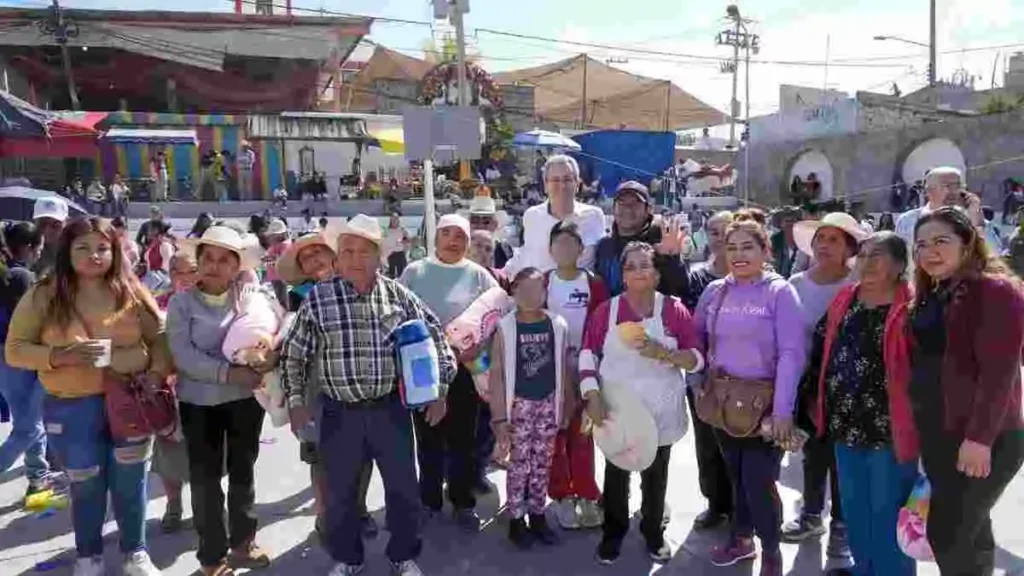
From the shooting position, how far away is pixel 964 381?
2771 mm

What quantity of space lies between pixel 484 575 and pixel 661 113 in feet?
122

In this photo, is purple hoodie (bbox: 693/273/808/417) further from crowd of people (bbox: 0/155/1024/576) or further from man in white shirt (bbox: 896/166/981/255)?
man in white shirt (bbox: 896/166/981/255)

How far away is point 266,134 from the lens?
22375mm

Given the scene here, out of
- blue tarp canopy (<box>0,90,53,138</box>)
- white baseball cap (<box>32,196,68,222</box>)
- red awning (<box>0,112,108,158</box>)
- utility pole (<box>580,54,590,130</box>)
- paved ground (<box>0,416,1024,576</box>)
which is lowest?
paved ground (<box>0,416,1024,576</box>)

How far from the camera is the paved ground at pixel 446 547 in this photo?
3848 millimetres

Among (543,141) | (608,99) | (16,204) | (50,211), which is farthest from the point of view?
(608,99)

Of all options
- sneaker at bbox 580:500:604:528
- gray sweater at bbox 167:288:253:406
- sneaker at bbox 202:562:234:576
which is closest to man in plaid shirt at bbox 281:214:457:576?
gray sweater at bbox 167:288:253:406

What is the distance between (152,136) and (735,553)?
68.0 feet

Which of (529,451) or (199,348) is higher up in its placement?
(199,348)

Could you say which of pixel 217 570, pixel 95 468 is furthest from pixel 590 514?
pixel 95 468

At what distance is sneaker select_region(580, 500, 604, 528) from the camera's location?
14.1ft

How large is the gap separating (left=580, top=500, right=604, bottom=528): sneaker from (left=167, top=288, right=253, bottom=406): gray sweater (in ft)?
6.18

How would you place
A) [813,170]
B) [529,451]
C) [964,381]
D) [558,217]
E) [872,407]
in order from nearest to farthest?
[964,381] → [872,407] → [529,451] → [558,217] → [813,170]

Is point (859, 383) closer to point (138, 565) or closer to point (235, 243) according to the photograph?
point (235, 243)
